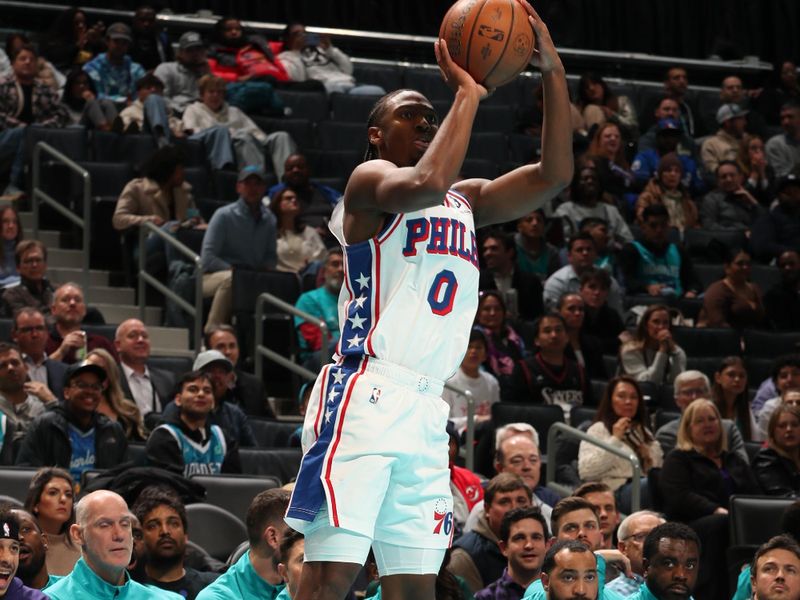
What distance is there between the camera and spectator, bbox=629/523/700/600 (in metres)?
5.77

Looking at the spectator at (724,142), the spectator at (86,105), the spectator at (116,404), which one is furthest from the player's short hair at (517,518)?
the spectator at (724,142)

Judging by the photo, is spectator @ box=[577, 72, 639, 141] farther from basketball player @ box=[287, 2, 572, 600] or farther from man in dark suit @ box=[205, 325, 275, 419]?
basketball player @ box=[287, 2, 572, 600]

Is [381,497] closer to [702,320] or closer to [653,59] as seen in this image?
[702,320]

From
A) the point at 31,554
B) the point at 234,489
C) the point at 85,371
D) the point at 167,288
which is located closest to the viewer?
the point at 31,554

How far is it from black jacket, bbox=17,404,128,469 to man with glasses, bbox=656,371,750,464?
309cm

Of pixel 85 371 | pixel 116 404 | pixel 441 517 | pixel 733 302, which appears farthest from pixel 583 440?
pixel 441 517

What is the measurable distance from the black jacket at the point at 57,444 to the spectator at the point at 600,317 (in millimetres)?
3971

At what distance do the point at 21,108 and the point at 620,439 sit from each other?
18.0 feet

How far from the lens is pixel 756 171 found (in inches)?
547

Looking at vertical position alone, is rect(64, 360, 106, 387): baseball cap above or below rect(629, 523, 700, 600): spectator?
above

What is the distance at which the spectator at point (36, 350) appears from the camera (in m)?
8.23

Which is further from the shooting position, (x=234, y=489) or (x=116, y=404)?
(x=116, y=404)

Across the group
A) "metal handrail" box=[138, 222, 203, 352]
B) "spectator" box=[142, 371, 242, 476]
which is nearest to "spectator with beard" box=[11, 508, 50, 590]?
"spectator" box=[142, 371, 242, 476]

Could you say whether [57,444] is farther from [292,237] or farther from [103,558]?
[292,237]
